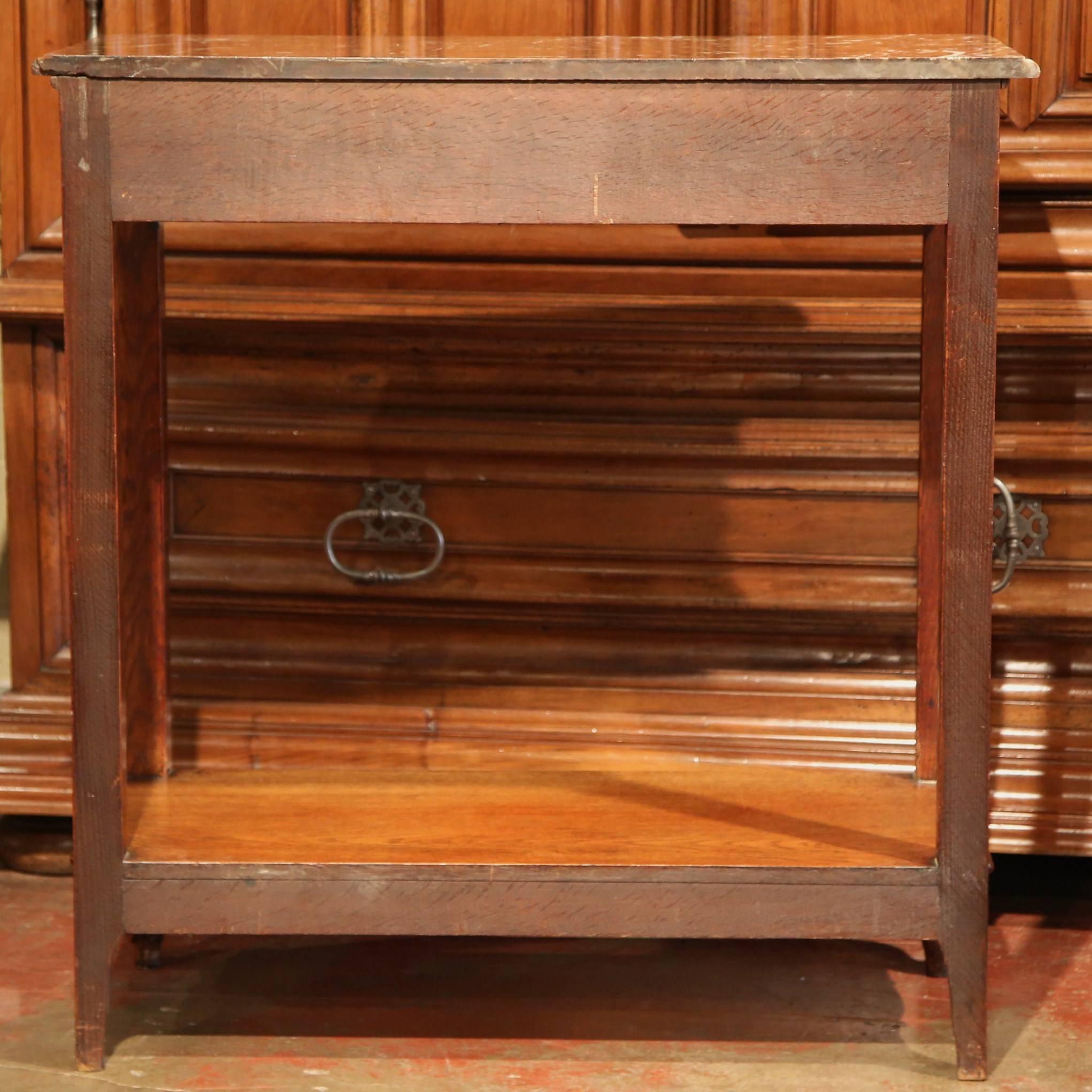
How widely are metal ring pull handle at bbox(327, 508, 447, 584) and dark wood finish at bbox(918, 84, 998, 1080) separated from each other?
70 centimetres

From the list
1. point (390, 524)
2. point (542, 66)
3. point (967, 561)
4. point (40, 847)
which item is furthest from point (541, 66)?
point (40, 847)

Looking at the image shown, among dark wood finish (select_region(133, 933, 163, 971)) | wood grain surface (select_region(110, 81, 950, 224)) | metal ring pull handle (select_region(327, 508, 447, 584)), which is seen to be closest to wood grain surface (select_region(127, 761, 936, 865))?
dark wood finish (select_region(133, 933, 163, 971))

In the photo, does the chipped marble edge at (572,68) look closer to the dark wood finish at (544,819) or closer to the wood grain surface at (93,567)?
the wood grain surface at (93,567)

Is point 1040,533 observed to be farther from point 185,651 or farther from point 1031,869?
point 185,651

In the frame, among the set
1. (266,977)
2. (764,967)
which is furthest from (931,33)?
(266,977)

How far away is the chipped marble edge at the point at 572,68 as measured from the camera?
48.9 inches

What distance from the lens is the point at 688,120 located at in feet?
4.12

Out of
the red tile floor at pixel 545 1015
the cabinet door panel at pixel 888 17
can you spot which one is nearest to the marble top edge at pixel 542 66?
the cabinet door panel at pixel 888 17

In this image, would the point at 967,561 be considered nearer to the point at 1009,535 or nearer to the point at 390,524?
the point at 1009,535

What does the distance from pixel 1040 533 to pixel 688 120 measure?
802 millimetres

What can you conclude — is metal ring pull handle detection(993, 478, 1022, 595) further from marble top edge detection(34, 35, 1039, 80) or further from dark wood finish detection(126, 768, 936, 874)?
marble top edge detection(34, 35, 1039, 80)

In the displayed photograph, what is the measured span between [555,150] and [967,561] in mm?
489

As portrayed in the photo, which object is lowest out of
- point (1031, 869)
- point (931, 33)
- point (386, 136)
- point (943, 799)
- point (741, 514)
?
point (1031, 869)

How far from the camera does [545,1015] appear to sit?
154cm
